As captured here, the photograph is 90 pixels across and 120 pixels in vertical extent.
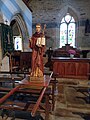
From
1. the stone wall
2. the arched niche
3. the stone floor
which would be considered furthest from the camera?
the stone wall

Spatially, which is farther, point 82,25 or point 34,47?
point 82,25

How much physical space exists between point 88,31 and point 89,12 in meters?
1.25

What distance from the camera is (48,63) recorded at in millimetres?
9898

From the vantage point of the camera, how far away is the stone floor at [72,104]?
3.28 meters

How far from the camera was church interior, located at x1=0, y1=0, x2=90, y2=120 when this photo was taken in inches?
120

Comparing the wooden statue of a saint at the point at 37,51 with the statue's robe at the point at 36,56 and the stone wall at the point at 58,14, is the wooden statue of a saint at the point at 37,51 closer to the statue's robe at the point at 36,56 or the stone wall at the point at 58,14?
→ the statue's robe at the point at 36,56

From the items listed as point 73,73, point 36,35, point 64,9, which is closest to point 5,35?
point 73,73

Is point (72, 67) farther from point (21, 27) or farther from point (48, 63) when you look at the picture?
point (21, 27)

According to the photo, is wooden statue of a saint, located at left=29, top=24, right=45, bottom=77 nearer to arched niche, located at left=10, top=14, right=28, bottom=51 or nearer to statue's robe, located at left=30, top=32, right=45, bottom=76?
statue's robe, located at left=30, top=32, right=45, bottom=76

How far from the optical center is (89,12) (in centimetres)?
1059

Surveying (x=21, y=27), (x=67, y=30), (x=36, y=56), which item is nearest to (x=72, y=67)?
(x=36, y=56)

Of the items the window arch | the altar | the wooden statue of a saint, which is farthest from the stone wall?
the wooden statue of a saint

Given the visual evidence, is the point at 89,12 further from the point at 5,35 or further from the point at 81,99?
the point at 81,99

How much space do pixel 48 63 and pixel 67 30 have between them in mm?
2962
